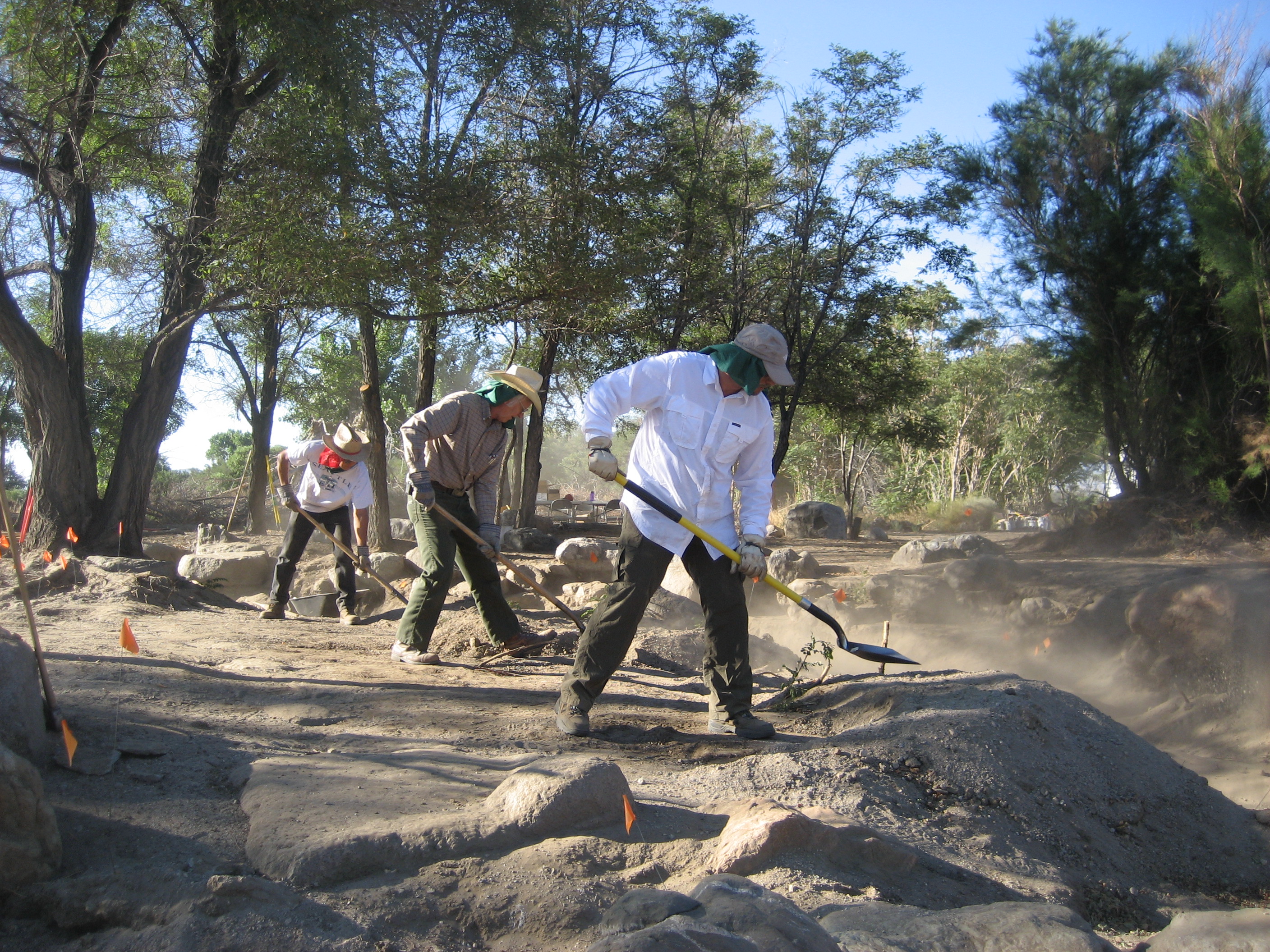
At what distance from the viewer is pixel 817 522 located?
18906 mm

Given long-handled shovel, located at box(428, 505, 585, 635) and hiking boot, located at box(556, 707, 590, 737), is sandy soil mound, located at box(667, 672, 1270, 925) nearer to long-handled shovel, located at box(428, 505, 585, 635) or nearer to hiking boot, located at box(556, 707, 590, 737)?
hiking boot, located at box(556, 707, 590, 737)

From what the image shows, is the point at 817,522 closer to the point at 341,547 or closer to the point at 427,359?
the point at 427,359

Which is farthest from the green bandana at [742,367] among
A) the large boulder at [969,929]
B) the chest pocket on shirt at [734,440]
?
the large boulder at [969,929]

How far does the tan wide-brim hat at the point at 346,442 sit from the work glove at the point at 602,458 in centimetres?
350

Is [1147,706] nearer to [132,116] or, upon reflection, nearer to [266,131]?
[266,131]

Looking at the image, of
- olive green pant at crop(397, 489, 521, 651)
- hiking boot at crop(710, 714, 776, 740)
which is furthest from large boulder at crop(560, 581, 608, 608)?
hiking boot at crop(710, 714, 776, 740)

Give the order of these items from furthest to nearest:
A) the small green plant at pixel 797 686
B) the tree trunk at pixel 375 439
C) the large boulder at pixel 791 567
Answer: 1. the tree trunk at pixel 375 439
2. the large boulder at pixel 791 567
3. the small green plant at pixel 797 686

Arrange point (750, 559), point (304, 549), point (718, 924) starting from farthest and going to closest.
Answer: point (304, 549) → point (750, 559) → point (718, 924)

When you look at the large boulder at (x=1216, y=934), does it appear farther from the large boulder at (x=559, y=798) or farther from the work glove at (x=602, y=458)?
the work glove at (x=602, y=458)

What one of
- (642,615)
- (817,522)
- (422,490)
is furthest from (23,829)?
(817,522)

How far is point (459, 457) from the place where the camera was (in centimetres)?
525

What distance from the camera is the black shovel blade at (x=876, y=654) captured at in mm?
4648

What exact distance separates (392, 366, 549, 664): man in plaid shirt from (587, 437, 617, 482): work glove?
1.34 meters

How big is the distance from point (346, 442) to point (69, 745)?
14.4ft
